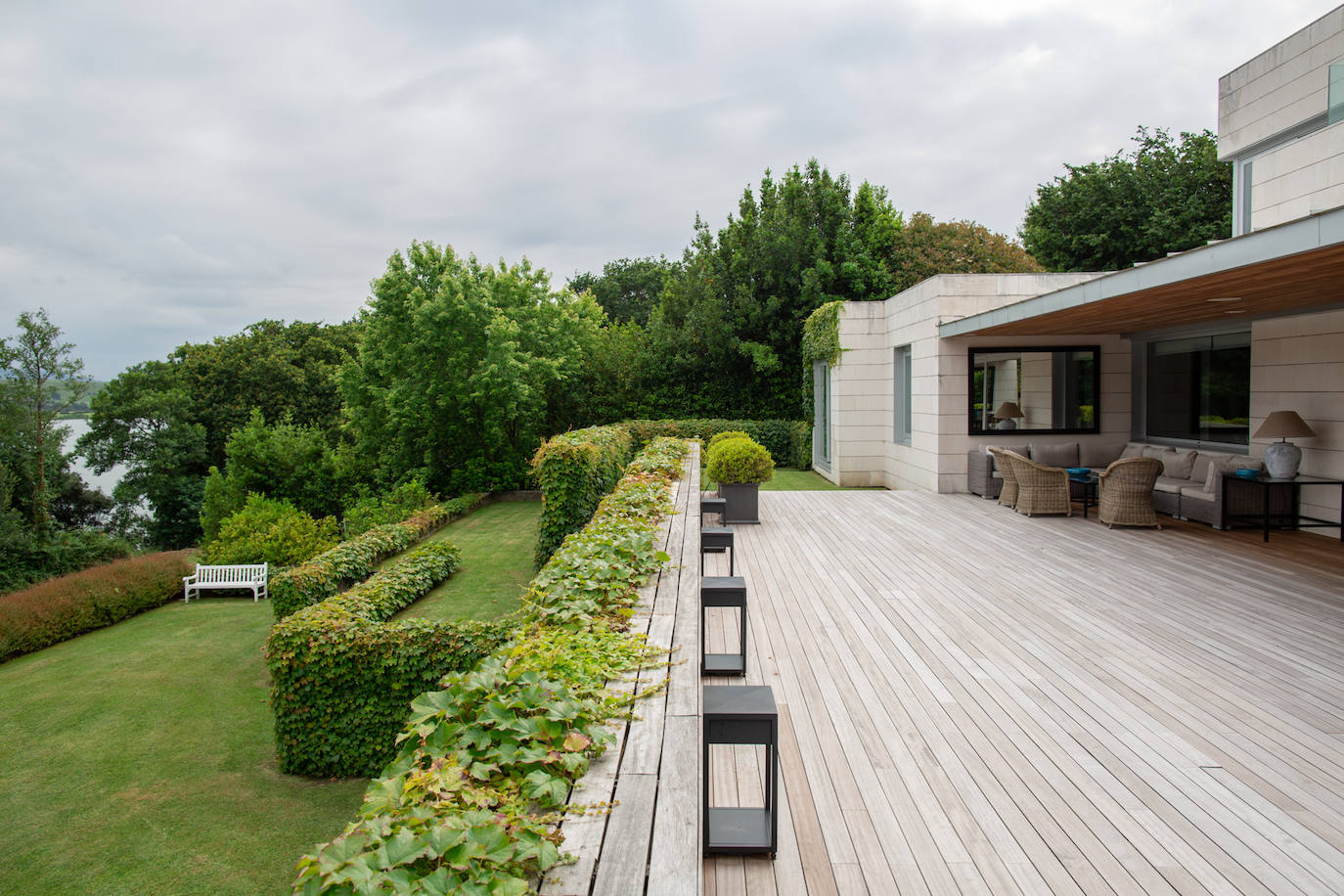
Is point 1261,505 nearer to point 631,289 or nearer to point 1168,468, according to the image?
point 1168,468

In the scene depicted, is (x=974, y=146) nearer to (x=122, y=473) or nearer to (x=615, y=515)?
(x=615, y=515)

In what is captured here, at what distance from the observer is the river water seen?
2631 centimetres

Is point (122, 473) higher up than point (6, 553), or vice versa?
point (122, 473)

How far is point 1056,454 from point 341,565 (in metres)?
10.1

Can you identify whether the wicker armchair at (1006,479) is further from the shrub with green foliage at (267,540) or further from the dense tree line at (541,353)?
the shrub with green foliage at (267,540)

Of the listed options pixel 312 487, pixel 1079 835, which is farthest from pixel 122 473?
pixel 1079 835

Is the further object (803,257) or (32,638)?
(803,257)

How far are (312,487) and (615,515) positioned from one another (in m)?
20.7

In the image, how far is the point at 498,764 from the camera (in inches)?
68.2

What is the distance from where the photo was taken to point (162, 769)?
650cm

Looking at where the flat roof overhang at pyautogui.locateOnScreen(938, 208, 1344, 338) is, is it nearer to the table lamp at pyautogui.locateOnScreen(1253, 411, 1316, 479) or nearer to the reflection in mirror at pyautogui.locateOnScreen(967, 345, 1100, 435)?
the reflection in mirror at pyautogui.locateOnScreen(967, 345, 1100, 435)

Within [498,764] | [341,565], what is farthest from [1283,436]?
[341,565]

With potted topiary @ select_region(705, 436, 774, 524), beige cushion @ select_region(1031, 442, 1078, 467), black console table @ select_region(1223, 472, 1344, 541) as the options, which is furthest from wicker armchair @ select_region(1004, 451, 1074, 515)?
potted topiary @ select_region(705, 436, 774, 524)

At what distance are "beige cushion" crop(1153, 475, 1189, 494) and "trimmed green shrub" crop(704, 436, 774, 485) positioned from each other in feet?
14.0
